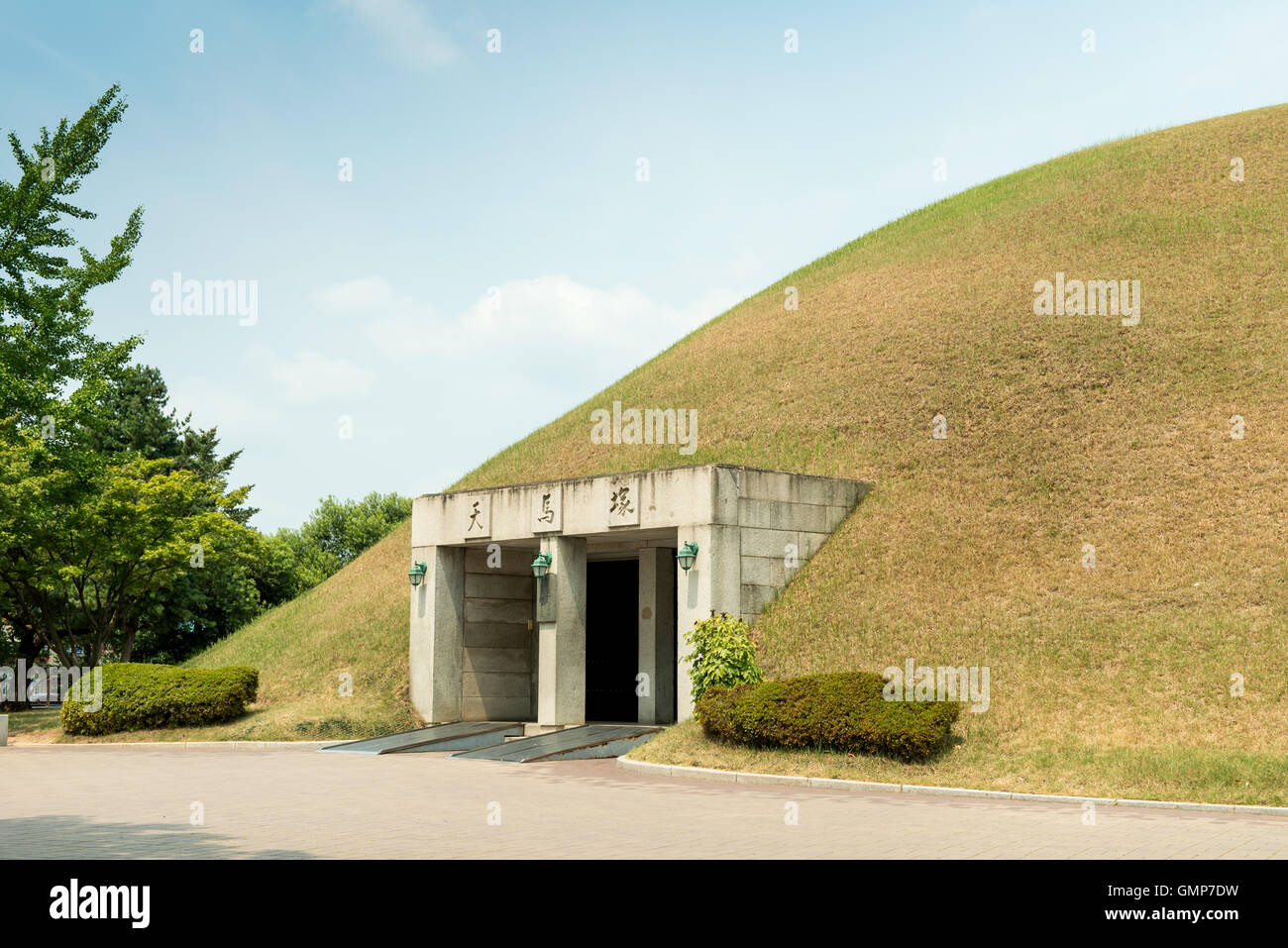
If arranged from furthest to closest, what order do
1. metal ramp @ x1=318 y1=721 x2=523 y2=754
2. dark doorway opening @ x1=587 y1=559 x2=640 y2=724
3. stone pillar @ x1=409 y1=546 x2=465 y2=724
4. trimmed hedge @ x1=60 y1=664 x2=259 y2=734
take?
dark doorway opening @ x1=587 y1=559 x2=640 y2=724
stone pillar @ x1=409 y1=546 x2=465 y2=724
trimmed hedge @ x1=60 y1=664 x2=259 y2=734
metal ramp @ x1=318 y1=721 x2=523 y2=754

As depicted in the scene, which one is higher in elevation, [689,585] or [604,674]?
[689,585]

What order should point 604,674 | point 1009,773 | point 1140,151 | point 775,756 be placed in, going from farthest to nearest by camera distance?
1. point 1140,151
2. point 604,674
3. point 775,756
4. point 1009,773

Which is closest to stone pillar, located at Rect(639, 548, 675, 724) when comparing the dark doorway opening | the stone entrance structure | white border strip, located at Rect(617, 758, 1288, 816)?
the stone entrance structure

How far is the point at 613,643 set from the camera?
2772 centimetres

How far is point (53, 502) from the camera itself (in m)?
29.2

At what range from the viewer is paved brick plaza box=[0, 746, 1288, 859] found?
9852 millimetres

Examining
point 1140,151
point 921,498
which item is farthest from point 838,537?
point 1140,151

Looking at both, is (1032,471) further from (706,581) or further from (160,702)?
(160,702)

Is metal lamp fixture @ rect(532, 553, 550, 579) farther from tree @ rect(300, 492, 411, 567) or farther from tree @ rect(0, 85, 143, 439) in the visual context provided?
tree @ rect(300, 492, 411, 567)

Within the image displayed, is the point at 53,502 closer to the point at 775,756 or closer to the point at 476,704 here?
the point at 476,704

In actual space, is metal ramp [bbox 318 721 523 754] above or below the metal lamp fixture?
below

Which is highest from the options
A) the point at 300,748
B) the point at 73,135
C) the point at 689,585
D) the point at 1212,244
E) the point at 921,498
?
the point at 1212,244

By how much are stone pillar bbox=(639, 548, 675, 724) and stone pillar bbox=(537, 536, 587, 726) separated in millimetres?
1690

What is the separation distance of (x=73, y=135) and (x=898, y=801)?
13776 millimetres
